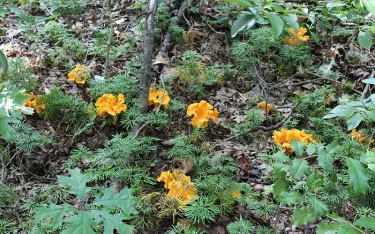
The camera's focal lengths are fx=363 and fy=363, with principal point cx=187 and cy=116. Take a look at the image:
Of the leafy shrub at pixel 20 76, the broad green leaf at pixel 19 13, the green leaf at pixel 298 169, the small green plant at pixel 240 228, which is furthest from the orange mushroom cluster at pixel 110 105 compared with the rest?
the green leaf at pixel 298 169

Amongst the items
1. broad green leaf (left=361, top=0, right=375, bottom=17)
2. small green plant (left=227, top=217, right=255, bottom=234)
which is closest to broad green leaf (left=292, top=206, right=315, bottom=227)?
small green plant (left=227, top=217, right=255, bottom=234)

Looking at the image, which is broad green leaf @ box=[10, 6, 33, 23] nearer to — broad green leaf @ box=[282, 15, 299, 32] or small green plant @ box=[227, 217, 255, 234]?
broad green leaf @ box=[282, 15, 299, 32]

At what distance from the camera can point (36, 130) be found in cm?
406

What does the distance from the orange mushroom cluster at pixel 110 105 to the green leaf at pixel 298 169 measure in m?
2.37

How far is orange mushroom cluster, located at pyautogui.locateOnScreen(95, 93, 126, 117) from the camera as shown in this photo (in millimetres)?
3910

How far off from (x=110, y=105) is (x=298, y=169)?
2.49 m

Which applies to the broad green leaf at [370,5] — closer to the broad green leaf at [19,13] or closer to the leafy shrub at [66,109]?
the broad green leaf at [19,13]

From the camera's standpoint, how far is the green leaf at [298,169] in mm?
1928

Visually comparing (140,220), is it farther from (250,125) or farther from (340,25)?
(340,25)

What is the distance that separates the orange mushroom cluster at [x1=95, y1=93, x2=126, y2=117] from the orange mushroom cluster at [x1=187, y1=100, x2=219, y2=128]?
2.44 feet

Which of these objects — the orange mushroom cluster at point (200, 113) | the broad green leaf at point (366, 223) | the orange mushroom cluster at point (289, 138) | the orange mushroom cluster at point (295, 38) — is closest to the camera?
the broad green leaf at point (366, 223)

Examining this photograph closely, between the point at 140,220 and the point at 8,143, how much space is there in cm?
172

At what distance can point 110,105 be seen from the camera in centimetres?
394

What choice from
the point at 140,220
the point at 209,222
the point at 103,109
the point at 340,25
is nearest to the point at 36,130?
the point at 103,109
